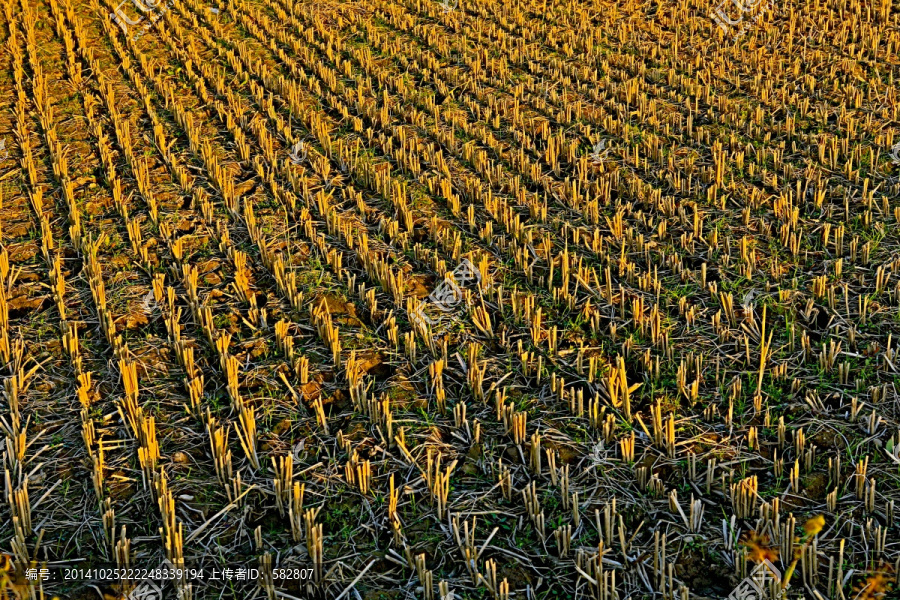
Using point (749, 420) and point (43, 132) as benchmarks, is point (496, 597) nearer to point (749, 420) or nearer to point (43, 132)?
point (749, 420)

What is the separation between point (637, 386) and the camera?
377 cm

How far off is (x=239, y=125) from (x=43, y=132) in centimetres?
144

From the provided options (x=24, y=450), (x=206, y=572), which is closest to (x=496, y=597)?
(x=206, y=572)
